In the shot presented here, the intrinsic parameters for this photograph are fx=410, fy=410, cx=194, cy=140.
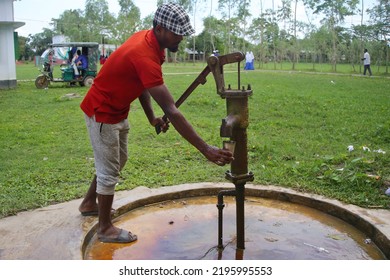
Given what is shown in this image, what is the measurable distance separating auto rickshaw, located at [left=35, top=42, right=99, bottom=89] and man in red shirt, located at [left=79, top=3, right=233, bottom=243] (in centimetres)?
1251

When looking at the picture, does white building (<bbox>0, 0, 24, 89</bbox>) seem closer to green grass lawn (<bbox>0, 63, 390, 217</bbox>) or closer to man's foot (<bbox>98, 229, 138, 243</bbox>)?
green grass lawn (<bbox>0, 63, 390, 217</bbox>)

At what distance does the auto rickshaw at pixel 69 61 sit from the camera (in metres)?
14.8

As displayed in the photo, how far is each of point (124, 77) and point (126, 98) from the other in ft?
0.49

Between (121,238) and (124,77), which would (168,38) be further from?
(121,238)

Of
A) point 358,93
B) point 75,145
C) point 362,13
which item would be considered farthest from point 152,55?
point 362,13

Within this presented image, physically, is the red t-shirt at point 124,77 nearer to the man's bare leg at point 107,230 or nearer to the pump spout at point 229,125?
the pump spout at point 229,125

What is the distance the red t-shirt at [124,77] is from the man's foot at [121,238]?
2.51 feet

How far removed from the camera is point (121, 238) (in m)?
2.78

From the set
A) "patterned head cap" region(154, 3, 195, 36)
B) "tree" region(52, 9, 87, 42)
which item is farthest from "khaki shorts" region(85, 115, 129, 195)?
"tree" region(52, 9, 87, 42)

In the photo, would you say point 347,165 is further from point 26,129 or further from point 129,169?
point 26,129

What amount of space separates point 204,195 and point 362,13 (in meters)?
27.3

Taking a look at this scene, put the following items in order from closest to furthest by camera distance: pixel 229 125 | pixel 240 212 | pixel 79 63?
pixel 229 125 → pixel 240 212 → pixel 79 63

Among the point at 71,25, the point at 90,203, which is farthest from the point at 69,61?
the point at 71,25

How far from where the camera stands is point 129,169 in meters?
4.45
